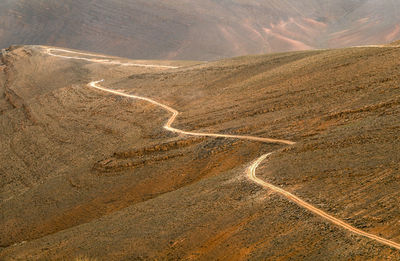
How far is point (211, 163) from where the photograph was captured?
58.6 ft

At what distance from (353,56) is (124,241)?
17.4m

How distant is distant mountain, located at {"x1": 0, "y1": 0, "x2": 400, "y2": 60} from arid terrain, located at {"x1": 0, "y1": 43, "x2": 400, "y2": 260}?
146ft

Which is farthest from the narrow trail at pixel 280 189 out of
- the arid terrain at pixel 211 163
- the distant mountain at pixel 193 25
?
the distant mountain at pixel 193 25

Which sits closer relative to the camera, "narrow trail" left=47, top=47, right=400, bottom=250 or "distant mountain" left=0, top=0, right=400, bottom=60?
"narrow trail" left=47, top=47, right=400, bottom=250

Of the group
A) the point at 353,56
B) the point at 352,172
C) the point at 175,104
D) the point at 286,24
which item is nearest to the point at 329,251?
the point at 352,172

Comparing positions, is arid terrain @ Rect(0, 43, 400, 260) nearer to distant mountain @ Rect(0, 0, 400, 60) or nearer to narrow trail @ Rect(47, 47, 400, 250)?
narrow trail @ Rect(47, 47, 400, 250)

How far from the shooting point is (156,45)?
79438 mm

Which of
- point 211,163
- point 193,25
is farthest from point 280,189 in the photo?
point 193,25

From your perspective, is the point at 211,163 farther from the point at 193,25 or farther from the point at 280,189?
the point at 193,25

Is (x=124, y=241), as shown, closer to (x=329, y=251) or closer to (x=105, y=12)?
(x=329, y=251)

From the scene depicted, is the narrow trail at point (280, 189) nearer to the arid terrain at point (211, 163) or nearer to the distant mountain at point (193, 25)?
the arid terrain at point (211, 163)

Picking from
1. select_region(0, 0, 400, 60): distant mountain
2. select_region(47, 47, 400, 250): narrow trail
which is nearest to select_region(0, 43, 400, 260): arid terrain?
select_region(47, 47, 400, 250): narrow trail

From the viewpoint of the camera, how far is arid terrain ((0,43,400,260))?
1055cm

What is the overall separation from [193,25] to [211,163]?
6698 cm
